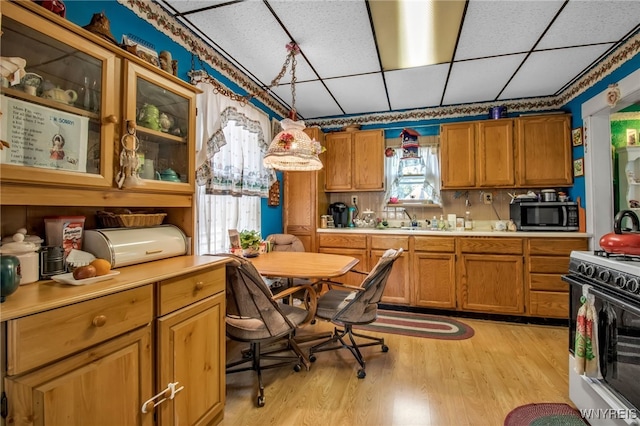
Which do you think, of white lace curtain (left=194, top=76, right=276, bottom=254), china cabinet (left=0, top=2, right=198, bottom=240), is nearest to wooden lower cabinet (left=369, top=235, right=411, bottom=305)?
white lace curtain (left=194, top=76, right=276, bottom=254)

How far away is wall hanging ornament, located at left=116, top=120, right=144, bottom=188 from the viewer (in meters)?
1.29

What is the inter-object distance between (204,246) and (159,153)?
3.66ft

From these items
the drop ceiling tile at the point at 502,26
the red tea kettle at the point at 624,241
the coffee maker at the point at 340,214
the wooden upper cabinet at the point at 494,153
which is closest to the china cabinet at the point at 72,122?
the drop ceiling tile at the point at 502,26

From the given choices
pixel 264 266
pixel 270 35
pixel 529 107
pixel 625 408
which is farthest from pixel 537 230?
pixel 270 35

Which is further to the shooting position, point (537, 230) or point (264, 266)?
point (537, 230)

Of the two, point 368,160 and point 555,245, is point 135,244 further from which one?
point 555,245

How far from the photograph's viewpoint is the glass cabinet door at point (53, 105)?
38.6 inches

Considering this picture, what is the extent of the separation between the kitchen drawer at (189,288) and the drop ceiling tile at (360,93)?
241 cm

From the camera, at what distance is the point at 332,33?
2.24m

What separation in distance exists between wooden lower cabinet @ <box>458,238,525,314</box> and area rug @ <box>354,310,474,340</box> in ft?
1.10

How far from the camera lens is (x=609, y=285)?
1.41 meters

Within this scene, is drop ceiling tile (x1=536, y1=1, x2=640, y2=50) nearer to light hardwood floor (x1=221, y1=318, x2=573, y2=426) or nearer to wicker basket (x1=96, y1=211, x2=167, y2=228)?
light hardwood floor (x1=221, y1=318, x2=573, y2=426)

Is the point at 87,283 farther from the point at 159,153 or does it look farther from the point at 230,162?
the point at 230,162

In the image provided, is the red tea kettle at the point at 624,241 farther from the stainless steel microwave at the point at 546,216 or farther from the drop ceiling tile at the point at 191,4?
the drop ceiling tile at the point at 191,4
